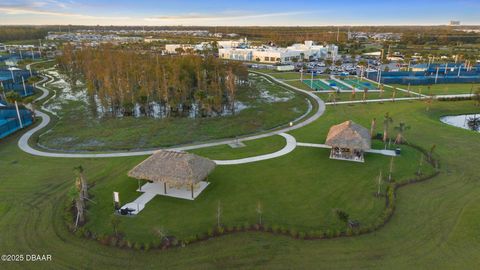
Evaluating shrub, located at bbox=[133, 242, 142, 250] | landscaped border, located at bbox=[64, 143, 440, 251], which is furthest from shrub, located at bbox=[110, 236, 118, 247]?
shrub, located at bbox=[133, 242, 142, 250]

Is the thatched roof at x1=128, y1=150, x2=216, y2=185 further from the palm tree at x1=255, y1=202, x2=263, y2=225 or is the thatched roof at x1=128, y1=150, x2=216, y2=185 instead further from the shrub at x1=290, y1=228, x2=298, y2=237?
the shrub at x1=290, y1=228, x2=298, y2=237

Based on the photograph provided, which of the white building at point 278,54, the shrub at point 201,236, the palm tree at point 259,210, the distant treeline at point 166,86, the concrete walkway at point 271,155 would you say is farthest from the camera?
the white building at point 278,54

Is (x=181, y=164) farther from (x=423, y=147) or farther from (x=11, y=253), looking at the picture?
(x=423, y=147)

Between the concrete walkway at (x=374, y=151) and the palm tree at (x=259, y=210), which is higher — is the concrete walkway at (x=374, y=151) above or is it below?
above

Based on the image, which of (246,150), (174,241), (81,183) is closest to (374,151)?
(246,150)

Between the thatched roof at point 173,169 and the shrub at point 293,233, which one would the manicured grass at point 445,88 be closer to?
the thatched roof at point 173,169

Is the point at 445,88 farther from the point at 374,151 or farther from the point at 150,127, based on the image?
the point at 150,127

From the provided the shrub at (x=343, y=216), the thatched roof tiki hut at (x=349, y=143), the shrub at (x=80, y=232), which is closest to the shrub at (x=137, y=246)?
the shrub at (x=80, y=232)
